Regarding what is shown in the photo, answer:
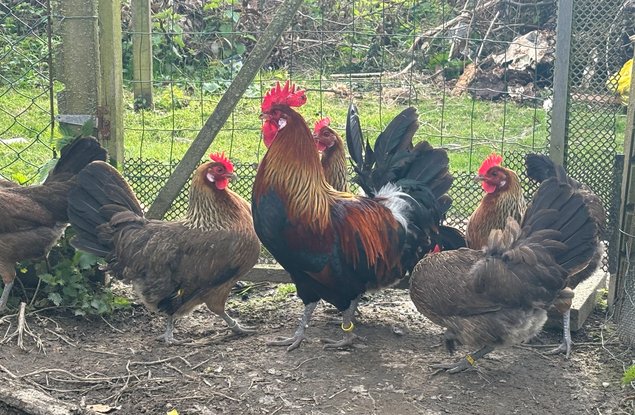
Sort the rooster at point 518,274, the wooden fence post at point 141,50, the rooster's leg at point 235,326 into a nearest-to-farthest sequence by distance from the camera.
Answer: the rooster at point 518,274
the rooster's leg at point 235,326
the wooden fence post at point 141,50

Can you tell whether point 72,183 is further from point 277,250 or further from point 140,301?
point 277,250

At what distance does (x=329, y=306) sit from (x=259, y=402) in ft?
5.58

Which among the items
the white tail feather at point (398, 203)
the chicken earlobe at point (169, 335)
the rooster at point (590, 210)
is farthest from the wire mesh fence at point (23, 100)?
the rooster at point (590, 210)

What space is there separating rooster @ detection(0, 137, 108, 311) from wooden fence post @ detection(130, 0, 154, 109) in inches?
113

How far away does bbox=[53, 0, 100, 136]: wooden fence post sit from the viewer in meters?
5.86

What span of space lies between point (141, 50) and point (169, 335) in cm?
470

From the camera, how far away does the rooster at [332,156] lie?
621cm

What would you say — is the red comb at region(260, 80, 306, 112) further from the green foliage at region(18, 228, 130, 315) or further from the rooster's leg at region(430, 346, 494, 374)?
the rooster's leg at region(430, 346, 494, 374)

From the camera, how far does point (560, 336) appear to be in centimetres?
579

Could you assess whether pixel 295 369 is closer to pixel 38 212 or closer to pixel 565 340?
pixel 565 340

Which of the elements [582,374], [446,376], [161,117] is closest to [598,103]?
[582,374]

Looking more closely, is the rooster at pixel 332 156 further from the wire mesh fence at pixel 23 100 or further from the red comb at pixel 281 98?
the wire mesh fence at pixel 23 100

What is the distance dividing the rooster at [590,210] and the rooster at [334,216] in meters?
0.63

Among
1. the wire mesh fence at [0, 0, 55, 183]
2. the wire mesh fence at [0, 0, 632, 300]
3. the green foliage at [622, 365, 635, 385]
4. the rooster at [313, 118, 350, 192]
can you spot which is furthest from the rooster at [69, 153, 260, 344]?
the green foliage at [622, 365, 635, 385]
